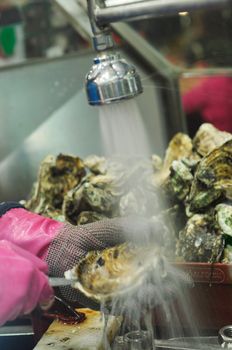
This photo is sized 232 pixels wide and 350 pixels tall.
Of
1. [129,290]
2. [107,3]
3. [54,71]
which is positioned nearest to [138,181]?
[107,3]

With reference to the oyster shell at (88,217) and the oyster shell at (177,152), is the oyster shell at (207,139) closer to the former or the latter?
the oyster shell at (177,152)

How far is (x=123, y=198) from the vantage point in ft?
4.85

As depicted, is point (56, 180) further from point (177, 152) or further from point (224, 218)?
point (224, 218)

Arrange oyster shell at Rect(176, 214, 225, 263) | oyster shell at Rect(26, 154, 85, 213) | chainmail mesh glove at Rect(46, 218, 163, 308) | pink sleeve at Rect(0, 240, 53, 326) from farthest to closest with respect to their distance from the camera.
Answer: oyster shell at Rect(26, 154, 85, 213) → oyster shell at Rect(176, 214, 225, 263) → chainmail mesh glove at Rect(46, 218, 163, 308) → pink sleeve at Rect(0, 240, 53, 326)

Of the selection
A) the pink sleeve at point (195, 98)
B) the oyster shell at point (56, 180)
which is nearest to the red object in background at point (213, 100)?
the pink sleeve at point (195, 98)

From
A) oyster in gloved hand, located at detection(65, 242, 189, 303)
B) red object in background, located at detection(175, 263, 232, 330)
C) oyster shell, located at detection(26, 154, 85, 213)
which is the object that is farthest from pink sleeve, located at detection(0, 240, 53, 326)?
oyster shell, located at detection(26, 154, 85, 213)

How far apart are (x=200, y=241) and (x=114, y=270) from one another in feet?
1.19

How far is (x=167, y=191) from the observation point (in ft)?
4.72

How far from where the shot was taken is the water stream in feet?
3.14

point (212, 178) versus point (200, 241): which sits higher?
point (212, 178)

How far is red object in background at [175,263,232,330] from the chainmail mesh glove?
11 cm

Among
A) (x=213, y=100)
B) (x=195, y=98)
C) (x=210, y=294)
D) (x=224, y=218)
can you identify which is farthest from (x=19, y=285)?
(x=213, y=100)

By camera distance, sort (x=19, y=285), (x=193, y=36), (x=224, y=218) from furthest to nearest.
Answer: (x=193, y=36) < (x=224, y=218) < (x=19, y=285)

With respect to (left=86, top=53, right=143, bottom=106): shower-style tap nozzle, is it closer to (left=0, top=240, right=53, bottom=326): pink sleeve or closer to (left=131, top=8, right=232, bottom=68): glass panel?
(left=0, top=240, right=53, bottom=326): pink sleeve
